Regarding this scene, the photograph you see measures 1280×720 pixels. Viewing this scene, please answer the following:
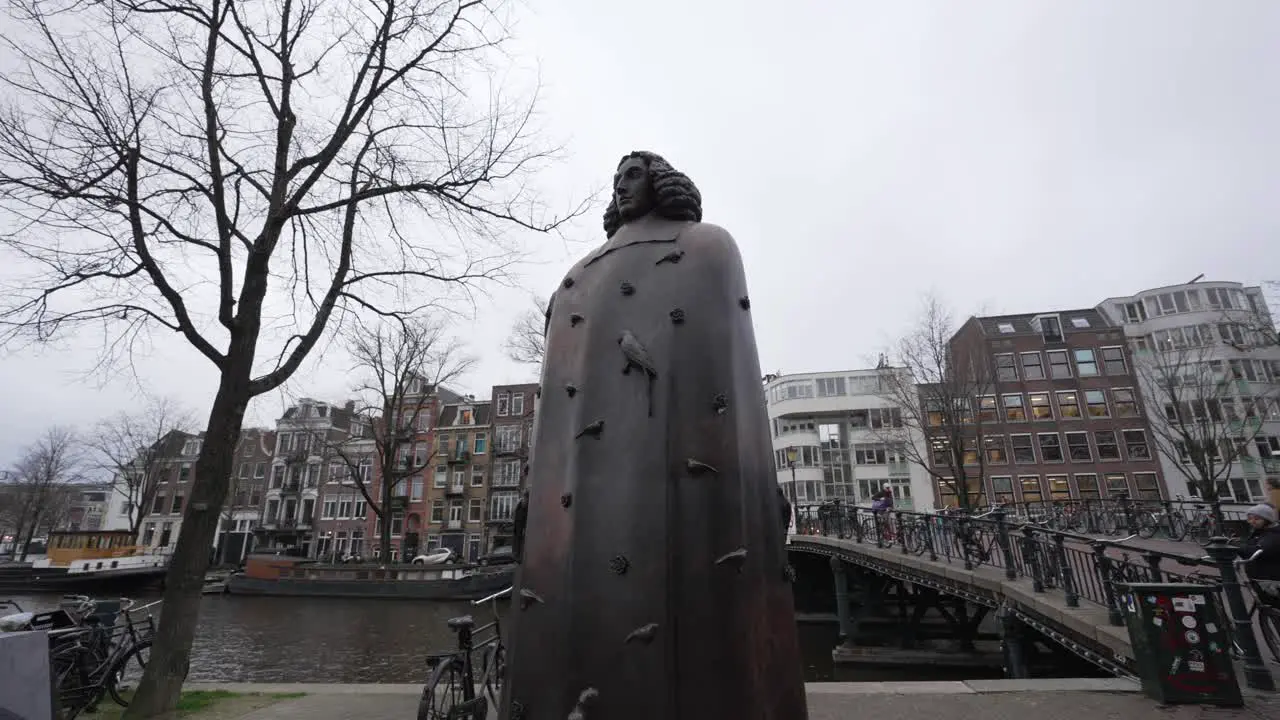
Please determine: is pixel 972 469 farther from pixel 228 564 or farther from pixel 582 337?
pixel 228 564

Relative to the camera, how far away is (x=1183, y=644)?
5895 millimetres

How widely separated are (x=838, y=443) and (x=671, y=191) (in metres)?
45.9

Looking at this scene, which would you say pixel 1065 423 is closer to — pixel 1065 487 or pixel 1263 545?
pixel 1065 487

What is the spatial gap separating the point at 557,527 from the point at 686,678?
0.63 meters

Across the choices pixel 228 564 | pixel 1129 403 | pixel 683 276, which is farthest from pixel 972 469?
pixel 228 564

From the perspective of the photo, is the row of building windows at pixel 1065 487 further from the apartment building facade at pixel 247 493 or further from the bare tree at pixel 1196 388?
the apartment building facade at pixel 247 493

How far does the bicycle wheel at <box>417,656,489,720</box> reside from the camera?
5191mm

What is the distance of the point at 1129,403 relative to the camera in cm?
3791

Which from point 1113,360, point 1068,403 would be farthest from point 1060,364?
point 1113,360

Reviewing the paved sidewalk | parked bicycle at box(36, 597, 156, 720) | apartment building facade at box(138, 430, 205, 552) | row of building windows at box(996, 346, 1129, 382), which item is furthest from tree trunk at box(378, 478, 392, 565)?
row of building windows at box(996, 346, 1129, 382)

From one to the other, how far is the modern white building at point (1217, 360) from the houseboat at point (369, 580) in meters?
35.4

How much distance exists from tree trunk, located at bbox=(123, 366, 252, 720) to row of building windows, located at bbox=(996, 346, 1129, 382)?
43.0m

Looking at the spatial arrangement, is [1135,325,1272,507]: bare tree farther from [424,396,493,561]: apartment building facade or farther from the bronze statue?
[424,396,493,561]: apartment building facade

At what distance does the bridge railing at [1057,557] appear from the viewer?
6.19m
